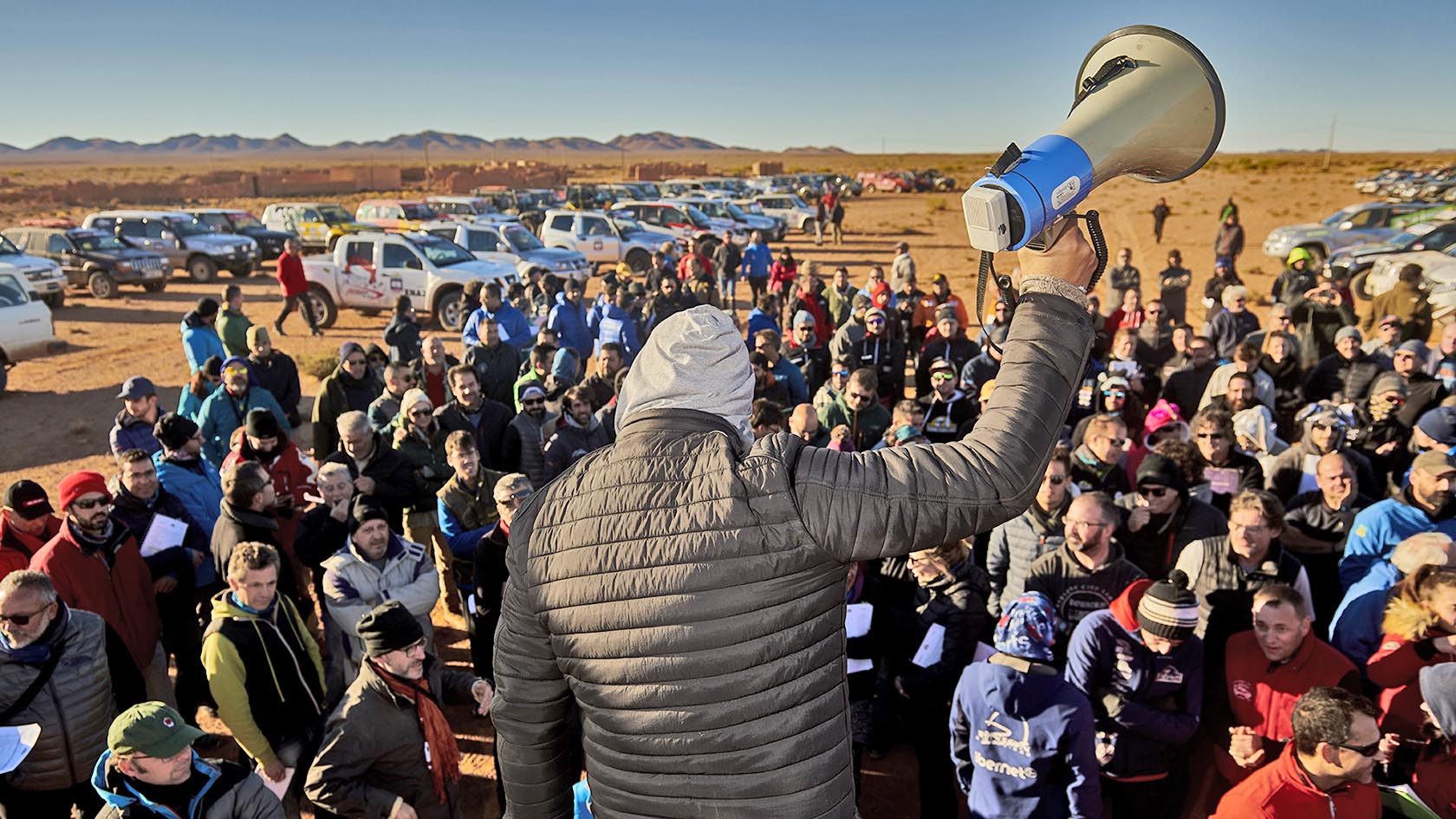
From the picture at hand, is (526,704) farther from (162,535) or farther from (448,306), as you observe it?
(448,306)

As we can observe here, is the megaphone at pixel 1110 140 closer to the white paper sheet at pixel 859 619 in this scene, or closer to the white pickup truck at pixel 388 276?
the white paper sheet at pixel 859 619

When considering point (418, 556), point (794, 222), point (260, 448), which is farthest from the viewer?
point (794, 222)

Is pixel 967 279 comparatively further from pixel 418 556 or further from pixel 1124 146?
pixel 1124 146

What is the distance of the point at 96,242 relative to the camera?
21375 millimetres

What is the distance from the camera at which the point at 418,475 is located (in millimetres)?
6191

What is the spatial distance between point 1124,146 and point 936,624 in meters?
3.02

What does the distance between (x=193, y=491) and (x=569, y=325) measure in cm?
573

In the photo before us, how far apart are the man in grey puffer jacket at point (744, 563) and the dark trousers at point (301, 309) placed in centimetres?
1685

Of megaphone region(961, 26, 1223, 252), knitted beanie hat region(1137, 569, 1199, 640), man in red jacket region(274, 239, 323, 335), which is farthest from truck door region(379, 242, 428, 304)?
A: megaphone region(961, 26, 1223, 252)

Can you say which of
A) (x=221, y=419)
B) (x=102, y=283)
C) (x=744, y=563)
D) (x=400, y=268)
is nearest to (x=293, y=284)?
(x=400, y=268)

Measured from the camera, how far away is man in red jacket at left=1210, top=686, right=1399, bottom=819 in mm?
2771

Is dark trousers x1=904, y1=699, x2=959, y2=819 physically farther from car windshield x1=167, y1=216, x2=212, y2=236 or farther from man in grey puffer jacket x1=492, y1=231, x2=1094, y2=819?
car windshield x1=167, y1=216, x2=212, y2=236

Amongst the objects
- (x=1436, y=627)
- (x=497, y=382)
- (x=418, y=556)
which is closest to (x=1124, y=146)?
(x=1436, y=627)

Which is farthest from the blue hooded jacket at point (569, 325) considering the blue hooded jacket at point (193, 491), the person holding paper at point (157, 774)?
the person holding paper at point (157, 774)
